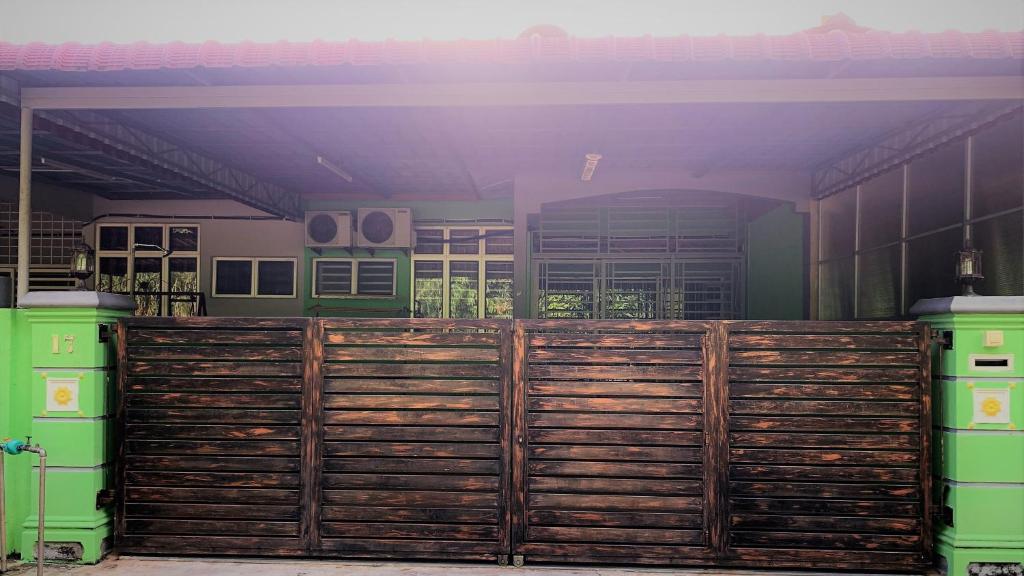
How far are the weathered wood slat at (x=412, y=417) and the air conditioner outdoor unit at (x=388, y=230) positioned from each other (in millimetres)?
6782

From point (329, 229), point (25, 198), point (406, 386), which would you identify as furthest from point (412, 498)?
point (329, 229)

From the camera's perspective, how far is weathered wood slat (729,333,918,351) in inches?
172

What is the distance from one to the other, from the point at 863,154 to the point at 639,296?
3.63 meters

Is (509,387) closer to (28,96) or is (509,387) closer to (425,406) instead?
(425,406)

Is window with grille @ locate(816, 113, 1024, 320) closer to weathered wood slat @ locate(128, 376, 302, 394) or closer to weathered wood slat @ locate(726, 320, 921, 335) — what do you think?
weathered wood slat @ locate(726, 320, 921, 335)

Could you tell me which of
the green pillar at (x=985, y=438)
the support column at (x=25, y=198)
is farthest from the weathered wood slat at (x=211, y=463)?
the green pillar at (x=985, y=438)

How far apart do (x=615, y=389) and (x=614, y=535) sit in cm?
101

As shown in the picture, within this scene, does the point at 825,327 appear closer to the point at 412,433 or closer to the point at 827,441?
the point at 827,441

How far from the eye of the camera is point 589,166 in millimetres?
7902

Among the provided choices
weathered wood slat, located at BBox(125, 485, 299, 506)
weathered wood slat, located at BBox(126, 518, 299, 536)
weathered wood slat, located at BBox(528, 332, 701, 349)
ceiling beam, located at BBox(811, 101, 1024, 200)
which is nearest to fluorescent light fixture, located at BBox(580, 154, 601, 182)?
ceiling beam, located at BBox(811, 101, 1024, 200)

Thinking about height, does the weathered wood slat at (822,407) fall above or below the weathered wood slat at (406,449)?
above

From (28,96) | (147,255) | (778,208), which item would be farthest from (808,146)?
(147,255)

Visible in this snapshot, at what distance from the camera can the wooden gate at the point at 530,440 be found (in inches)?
171

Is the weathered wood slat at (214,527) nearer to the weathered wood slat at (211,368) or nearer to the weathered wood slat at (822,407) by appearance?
the weathered wood slat at (211,368)
